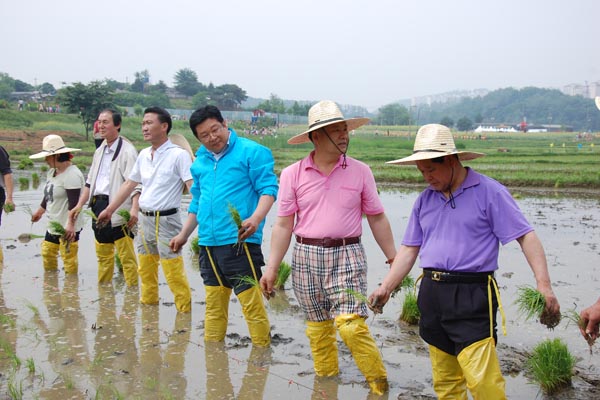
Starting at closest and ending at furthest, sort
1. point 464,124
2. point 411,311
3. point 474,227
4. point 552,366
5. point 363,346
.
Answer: point 474,227
point 363,346
point 552,366
point 411,311
point 464,124

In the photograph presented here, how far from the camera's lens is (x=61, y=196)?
819 cm

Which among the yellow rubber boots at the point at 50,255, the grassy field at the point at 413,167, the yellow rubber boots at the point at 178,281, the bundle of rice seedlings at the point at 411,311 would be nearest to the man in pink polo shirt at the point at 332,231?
the bundle of rice seedlings at the point at 411,311

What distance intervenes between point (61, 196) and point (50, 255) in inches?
31.0

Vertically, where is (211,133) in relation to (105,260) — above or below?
above

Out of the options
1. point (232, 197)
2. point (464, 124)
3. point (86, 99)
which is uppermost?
point (86, 99)

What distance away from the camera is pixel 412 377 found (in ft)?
15.9

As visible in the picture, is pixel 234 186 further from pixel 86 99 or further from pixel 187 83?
pixel 187 83

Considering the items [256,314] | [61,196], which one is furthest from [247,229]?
[61,196]

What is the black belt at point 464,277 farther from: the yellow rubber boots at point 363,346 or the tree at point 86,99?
the tree at point 86,99

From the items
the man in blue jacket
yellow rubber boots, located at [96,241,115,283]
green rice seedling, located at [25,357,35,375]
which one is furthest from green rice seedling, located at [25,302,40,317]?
the man in blue jacket

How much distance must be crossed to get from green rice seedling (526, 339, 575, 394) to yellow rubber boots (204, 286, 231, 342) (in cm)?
231

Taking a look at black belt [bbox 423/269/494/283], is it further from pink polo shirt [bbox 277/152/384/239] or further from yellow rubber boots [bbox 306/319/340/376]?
yellow rubber boots [bbox 306/319/340/376]

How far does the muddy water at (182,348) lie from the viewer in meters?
4.66

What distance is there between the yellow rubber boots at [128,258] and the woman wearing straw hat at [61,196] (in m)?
0.74
